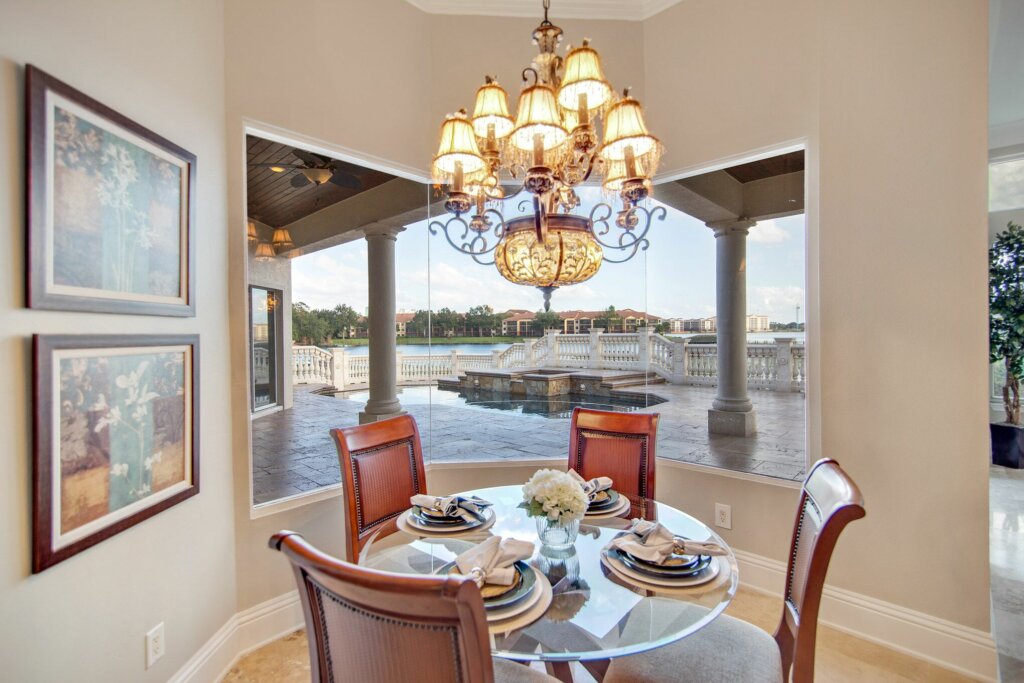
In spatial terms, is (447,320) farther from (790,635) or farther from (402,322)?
(790,635)

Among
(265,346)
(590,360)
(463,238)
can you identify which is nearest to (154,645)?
(265,346)

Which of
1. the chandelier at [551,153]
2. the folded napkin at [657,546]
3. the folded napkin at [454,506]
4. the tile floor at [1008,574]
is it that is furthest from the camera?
the tile floor at [1008,574]

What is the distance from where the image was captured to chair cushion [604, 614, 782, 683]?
4.34 feet

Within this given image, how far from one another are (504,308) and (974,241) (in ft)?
7.66

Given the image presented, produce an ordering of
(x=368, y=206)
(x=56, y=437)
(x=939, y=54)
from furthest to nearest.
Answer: (x=368, y=206)
(x=939, y=54)
(x=56, y=437)

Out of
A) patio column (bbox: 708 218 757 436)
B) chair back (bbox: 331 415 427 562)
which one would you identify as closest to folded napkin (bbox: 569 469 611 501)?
chair back (bbox: 331 415 427 562)

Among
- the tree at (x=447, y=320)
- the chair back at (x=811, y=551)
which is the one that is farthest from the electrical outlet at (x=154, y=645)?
the chair back at (x=811, y=551)

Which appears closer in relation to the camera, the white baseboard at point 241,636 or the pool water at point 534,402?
the white baseboard at point 241,636

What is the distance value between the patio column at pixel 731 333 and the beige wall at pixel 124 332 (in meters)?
2.69

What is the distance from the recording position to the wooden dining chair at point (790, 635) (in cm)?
123

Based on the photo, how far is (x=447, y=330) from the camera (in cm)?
315

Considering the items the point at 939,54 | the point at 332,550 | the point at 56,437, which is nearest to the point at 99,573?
the point at 56,437

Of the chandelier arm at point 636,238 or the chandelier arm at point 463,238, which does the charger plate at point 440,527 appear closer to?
the chandelier arm at point 463,238

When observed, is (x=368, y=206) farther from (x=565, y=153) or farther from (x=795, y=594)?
(x=795, y=594)
